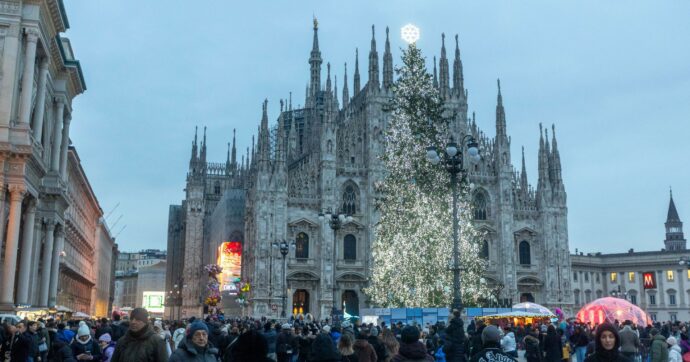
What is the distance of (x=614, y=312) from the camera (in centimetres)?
3047

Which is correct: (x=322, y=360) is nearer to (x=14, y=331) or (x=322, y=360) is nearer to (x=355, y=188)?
(x=14, y=331)

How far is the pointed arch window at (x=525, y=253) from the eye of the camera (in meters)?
60.9

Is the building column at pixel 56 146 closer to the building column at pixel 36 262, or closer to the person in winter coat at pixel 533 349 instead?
the building column at pixel 36 262

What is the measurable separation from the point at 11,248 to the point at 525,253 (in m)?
46.1

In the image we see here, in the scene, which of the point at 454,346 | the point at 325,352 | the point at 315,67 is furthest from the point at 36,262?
the point at 315,67

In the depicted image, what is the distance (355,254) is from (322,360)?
48011 millimetres

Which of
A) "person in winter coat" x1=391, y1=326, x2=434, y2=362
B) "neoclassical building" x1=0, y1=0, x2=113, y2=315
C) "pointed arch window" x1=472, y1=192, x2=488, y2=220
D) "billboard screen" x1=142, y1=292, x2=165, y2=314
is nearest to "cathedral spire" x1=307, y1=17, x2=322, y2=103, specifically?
"pointed arch window" x1=472, y1=192, x2=488, y2=220

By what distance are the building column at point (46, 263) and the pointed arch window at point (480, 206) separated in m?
37.1

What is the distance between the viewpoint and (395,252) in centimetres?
3922

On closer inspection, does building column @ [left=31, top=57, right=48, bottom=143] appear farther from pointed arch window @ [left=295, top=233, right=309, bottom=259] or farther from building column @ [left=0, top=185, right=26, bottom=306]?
pointed arch window @ [left=295, top=233, right=309, bottom=259]

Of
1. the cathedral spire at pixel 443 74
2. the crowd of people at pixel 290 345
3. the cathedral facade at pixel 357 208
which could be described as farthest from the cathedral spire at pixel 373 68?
the crowd of people at pixel 290 345

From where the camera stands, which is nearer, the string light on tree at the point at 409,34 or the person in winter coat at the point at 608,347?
the person in winter coat at the point at 608,347

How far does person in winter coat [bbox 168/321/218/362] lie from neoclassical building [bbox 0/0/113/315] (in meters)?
20.4

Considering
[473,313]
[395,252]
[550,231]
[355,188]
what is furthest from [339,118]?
[473,313]
